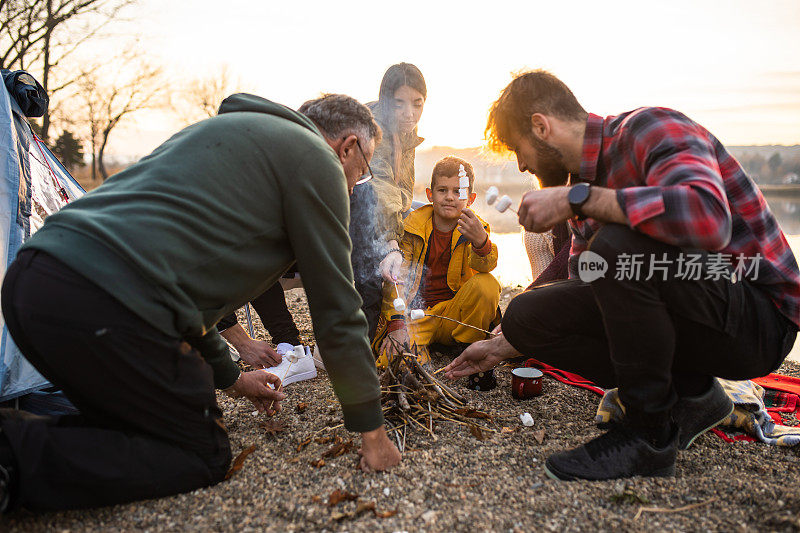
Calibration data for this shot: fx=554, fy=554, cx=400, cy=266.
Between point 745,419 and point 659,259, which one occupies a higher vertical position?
point 659,259

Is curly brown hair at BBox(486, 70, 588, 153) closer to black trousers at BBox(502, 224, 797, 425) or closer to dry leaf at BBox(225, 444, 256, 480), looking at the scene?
black trousers at BBox(502, 224, 797, 425)

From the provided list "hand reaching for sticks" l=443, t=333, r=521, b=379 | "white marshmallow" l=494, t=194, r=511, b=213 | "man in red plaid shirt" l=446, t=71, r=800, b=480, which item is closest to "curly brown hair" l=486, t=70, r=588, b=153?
"man in red plaid shirt" l=446, t=71, r=800, b=480

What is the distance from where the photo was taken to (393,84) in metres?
4.14

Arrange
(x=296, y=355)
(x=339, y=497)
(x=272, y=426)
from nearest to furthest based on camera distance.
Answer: (x=339, y=497) < (x=272, y=426) < (x=296, y=355)

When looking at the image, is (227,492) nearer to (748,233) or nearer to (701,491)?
(701,491)

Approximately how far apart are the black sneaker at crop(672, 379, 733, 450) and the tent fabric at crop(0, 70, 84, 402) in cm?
276

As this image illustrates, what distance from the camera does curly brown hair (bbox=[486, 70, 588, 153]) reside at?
2.17 meters

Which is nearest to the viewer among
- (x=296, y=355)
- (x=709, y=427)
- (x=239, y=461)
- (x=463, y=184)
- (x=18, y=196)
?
(x=239, y=461)

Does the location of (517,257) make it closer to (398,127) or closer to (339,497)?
(398,127)

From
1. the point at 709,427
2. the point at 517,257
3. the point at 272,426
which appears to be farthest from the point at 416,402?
the point at 517,257

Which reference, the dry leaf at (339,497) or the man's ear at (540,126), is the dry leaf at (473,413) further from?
the man's ear at (540,126)

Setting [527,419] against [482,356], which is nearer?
[527,419]

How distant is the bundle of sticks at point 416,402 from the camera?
241cm

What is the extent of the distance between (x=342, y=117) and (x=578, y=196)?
3.04 ft
